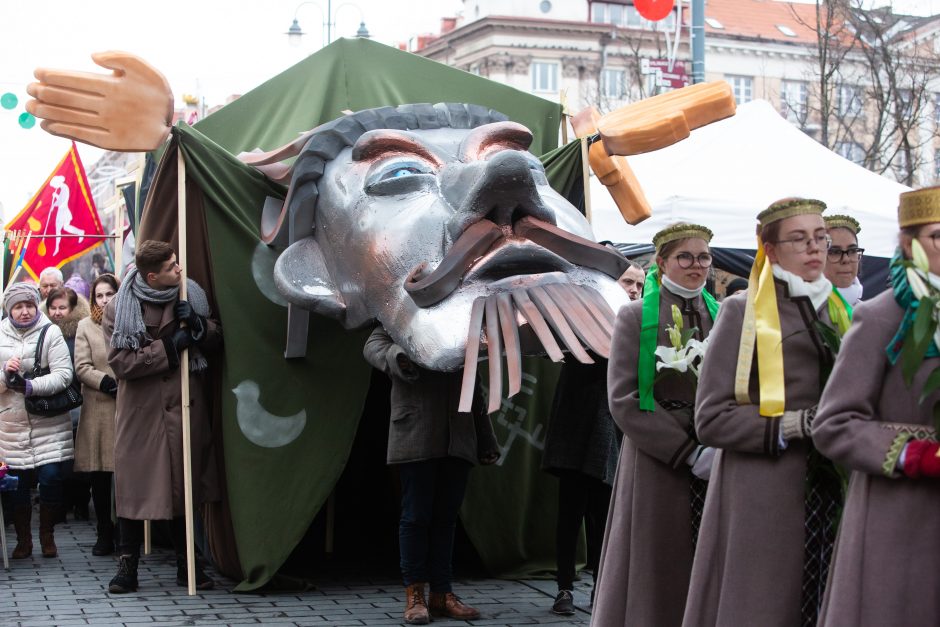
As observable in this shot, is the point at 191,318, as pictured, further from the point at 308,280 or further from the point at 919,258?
the point at 919,258

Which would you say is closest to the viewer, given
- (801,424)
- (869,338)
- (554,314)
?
(869,338)

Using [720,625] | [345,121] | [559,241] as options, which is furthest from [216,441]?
[720,625]

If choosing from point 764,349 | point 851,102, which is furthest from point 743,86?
point 764,349

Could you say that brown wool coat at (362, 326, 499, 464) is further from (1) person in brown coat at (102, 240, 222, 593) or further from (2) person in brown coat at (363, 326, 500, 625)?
(1) person in brown coat at (102, 240, 222, 593)

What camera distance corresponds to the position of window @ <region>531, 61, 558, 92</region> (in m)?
57.2

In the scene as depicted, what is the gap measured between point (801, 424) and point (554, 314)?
208 cm

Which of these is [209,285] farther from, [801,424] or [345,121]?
[801,424]

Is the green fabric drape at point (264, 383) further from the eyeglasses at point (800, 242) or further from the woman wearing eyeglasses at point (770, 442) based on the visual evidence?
the eyeglasses at point (800, 242)

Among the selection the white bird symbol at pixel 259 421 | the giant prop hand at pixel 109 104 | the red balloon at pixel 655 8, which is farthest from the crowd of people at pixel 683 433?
the red balloon at pixel 655 8

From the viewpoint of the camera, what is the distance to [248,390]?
319 inches

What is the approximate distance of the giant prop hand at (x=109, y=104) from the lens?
754cm

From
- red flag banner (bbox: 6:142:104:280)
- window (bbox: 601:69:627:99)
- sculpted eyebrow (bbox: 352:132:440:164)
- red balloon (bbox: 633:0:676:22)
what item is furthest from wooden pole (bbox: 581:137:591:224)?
window (bbox: 601:69:627:99)

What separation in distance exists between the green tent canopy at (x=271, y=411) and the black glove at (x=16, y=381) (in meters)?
1.77

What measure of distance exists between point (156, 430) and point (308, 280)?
127cm
